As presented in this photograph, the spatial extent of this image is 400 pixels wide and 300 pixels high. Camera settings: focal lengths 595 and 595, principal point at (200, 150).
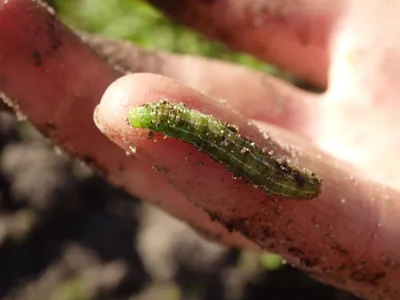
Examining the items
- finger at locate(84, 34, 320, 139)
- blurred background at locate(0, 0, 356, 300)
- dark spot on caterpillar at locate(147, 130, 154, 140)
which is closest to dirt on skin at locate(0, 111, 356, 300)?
blurred background at locate(0, 0, 356, 300)

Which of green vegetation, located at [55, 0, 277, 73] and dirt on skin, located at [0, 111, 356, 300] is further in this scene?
green vegetation, located at [55, 0, 277, 73]

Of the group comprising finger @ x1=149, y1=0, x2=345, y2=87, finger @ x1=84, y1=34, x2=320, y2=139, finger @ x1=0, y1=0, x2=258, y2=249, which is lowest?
finger @ x1=0, y1=0, x2=258, y2=249

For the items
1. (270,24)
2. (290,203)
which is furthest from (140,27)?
(290,203)

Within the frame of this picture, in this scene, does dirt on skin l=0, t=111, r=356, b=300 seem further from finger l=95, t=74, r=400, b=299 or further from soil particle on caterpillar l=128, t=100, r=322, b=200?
soil particle on caterpillar l=128, t=100, r=322, b=200

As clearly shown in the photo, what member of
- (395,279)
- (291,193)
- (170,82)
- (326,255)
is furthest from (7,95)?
(395,279)

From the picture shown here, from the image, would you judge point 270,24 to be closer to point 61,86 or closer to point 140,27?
point 140,27

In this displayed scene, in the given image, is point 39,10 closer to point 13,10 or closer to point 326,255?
point 13,10

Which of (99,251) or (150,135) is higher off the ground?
(150,135)

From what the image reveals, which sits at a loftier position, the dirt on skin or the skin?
the skin
